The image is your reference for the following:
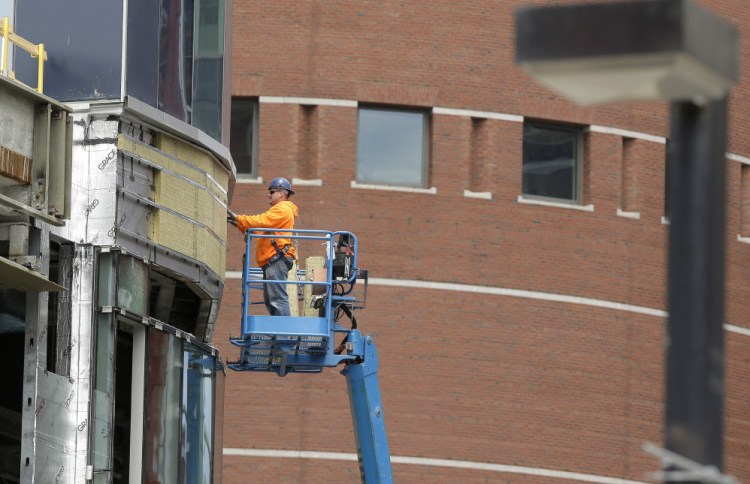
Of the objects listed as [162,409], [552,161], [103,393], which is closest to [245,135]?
[552,161]

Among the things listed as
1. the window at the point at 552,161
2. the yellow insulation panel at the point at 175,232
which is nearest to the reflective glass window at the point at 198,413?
the yellow insulation panel at the point at 175,232

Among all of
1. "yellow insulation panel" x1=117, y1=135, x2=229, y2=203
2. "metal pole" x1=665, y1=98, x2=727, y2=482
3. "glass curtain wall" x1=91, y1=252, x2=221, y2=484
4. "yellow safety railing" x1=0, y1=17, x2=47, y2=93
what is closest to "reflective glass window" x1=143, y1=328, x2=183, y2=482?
"glass curtain wall" x1=91, y1=252, x2=221, y2=484

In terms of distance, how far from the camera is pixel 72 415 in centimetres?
1703

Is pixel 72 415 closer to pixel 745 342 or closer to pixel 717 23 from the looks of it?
pixel 717 23

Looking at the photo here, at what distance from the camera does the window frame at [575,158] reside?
41.1 m

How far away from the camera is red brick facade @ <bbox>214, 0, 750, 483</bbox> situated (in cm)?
3900

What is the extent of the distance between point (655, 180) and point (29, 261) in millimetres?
27222

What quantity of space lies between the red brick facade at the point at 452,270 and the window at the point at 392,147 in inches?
22.7

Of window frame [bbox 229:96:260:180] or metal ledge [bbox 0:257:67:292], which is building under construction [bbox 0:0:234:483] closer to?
metal ledge [bbox 0:257:67:292]

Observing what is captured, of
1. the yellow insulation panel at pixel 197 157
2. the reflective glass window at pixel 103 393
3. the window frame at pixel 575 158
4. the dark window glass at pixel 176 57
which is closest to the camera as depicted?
the reflective glass window at pixel 103 393

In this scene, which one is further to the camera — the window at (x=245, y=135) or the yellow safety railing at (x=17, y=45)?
the window at (x=245, y=135)

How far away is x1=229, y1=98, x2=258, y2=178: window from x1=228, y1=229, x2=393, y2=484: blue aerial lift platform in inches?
751

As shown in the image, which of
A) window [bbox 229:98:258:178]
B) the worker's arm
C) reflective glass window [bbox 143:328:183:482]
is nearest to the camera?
reflective glass window [bbox 143:328:183:482]

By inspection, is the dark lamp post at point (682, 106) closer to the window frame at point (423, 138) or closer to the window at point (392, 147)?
the window frame at point (423, 138)
